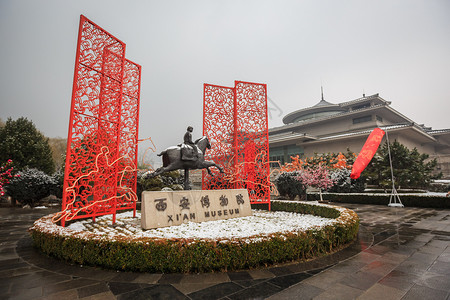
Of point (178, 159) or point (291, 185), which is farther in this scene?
point (291, 185)

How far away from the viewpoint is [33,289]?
2.86 metres

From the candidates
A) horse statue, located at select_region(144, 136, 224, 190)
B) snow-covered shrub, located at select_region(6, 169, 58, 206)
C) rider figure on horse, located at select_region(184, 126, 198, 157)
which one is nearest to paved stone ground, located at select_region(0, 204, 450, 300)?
horse statue, located at select_region(144, 136, 224, 190)

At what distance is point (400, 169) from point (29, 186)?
72.3ft

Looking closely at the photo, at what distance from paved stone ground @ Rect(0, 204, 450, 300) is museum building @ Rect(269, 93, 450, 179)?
18946 millimetres

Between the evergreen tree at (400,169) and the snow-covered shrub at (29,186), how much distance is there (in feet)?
65.2

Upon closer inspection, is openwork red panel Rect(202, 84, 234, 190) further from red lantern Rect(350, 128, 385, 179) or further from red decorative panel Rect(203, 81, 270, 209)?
red lantern Rect(350, 128, 385, 179)

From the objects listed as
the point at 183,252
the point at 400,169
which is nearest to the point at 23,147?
the point at 183,252

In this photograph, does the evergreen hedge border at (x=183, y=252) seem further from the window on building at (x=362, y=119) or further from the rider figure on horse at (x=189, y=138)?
the window on building at (x=362, y=119)

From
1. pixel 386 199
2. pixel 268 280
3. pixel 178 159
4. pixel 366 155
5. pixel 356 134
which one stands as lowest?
pixel 268 280

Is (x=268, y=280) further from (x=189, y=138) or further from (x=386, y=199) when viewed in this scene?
(x=386, y=199)

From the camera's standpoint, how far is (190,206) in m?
6.44

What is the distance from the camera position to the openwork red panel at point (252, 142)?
890 centimetres

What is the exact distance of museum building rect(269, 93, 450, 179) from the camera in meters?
21.2

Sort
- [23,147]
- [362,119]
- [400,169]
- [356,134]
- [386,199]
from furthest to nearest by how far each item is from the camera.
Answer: [362,119], [356,134], [23,147], [400,169], [386,199]
